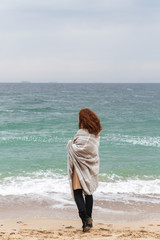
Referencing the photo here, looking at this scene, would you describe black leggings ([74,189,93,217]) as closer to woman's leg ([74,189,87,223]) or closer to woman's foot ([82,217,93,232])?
woman's leg ([74,189,87,223])

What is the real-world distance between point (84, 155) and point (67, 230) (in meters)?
Answer: 1.36

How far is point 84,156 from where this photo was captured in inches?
156

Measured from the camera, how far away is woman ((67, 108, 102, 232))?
154 inches

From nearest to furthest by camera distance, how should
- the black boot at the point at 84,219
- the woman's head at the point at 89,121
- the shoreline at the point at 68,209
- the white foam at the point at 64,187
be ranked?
the woman's head at the point at 89,121 < the black boot at the point at 84,219 < the shoreline at the point at 68,209 < the white foam at the point at 64,187

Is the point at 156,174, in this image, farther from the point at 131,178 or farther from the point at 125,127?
the point at 125,127

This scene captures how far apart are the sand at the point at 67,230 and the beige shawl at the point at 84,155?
67cm

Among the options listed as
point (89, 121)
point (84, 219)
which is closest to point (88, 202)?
point (84, 219)

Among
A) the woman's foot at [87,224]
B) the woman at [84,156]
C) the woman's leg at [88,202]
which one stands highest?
the woman at [84,156]

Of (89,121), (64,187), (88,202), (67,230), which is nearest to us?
(89,121)

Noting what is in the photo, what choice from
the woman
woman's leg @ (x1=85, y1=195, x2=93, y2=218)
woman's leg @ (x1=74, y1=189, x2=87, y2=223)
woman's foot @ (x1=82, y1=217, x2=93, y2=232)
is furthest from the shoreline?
the woman

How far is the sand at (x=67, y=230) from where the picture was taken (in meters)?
3.88

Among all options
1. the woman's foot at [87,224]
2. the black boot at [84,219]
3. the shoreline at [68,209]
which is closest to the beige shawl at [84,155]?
the black boot at [84,219]

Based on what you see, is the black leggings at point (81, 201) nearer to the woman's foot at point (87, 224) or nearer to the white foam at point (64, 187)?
the woman's foot at point (87, 224)

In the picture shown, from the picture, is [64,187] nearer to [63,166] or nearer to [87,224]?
[63,166]
